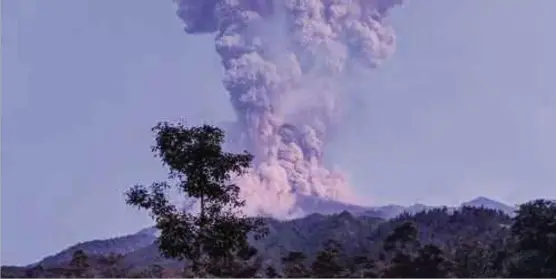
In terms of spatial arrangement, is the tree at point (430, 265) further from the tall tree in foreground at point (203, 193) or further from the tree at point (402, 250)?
the tall tree in foreground at point (203, 193)

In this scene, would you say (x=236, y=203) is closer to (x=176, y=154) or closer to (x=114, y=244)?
(x=176, y=154)

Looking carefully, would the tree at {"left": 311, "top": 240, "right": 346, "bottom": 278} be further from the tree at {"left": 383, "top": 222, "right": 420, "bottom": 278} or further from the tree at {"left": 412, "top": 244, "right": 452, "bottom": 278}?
the tree at {"left": 412, "top": 244, "right": 452, "bottom": 278}

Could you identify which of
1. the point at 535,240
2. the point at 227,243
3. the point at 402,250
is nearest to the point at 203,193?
the point at 227,243

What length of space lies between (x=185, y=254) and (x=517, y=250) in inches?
579

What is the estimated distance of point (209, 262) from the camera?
15.9 metres

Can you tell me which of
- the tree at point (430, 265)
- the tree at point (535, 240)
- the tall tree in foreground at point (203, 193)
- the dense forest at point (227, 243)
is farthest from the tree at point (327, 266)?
the tall tree in foreground at point (203, 193)

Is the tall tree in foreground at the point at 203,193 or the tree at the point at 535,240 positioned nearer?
the tall tree in foreground at the point at 203,193

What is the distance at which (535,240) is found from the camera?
81.7ft

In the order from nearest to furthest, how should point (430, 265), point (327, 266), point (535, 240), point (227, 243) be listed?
point (227, 243)
point (535, 240)
point (430, 265)
point (327, 266)

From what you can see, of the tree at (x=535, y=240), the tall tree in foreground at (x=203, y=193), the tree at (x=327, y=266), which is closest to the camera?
the tall tree in foreground at (x=203, y=193)

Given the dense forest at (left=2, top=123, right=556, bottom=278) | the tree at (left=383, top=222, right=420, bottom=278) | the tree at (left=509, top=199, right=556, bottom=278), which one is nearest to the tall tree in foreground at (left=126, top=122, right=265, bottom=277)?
the dense forest at (left=2, top=123, right=556, bottom=278)

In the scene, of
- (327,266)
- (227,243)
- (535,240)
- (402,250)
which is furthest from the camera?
(402,250)

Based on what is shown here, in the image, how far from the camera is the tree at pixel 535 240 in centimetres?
2236

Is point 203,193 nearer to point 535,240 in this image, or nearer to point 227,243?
point 227,243
